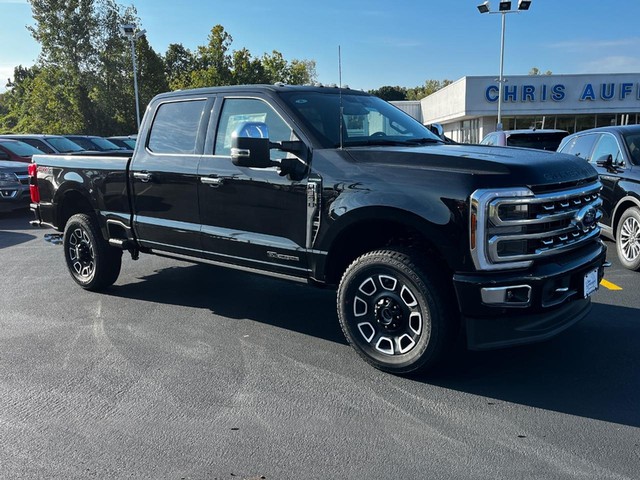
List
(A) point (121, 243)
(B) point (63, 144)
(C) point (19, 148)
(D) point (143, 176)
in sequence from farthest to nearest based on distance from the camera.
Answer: (B) point (63, 144), (C) point (19, 148), (A) point (121, 243), (D) point (143, 176)

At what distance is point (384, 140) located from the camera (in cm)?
465

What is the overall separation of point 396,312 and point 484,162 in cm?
119

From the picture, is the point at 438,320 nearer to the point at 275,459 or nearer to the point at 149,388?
the point at 275,459

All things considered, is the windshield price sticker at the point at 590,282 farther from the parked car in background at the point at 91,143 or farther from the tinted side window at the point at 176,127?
the parked car in background at the point at 91,143

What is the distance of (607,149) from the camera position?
7.38 m

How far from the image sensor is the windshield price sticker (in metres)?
3.84

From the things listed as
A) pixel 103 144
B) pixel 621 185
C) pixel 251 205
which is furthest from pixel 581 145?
pixel 103 144

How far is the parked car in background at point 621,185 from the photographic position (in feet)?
21.8

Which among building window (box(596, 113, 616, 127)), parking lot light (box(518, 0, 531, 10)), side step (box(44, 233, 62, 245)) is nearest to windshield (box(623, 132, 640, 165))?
side step (box(44, 233, 62, 245))

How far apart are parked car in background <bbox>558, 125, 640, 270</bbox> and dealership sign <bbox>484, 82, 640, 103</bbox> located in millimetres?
28029

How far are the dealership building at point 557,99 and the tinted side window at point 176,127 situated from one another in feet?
103

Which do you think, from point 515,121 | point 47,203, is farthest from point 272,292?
point 515,121

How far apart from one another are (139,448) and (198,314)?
7.92ft

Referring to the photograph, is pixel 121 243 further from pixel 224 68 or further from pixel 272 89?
pixel 224 68
